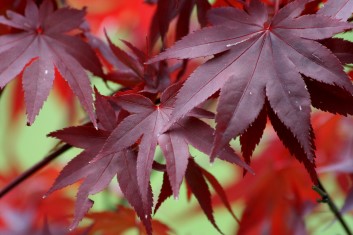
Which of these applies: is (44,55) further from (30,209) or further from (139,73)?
(30,209)

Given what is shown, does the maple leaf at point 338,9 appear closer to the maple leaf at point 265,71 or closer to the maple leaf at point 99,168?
the maple leaf at point 265,71

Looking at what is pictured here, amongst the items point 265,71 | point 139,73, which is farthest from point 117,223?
point 265,71

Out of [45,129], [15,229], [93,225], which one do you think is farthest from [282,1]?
[45,129]

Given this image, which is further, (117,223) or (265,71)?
(117,223)

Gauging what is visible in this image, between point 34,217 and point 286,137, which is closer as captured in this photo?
point 286,137

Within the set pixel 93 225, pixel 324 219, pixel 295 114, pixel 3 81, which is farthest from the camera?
pixel 324 219

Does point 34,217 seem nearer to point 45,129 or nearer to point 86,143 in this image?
point 86,143
